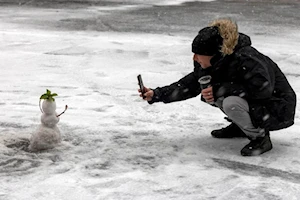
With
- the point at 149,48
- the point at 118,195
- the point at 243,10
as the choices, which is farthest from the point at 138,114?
the point at 243,10

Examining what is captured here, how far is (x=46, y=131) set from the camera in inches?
162

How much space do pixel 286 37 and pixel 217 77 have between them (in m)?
5.34

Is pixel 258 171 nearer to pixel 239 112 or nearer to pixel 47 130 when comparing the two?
pixel 239 112

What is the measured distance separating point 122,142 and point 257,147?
3.36 feet

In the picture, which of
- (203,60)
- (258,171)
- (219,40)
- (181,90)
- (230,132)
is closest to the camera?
(258,171)

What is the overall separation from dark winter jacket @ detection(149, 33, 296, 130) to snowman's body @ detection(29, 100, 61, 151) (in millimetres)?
1115

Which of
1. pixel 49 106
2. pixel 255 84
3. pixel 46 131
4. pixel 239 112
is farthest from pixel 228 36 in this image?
pixel 46 131

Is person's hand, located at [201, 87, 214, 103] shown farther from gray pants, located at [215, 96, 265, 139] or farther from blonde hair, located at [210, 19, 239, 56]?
blonde hair, located at [210, 19, 239, 56]

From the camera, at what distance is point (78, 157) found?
4.05 meters

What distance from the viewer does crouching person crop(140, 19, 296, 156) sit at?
3941mm

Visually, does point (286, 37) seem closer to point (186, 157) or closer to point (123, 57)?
point (123, 57)

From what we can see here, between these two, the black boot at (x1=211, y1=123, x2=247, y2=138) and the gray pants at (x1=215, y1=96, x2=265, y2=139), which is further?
the black boot at (x1=211, y1=123, x2=247, y2=138)

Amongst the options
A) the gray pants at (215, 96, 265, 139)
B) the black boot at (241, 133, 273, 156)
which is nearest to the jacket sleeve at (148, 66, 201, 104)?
the gray pants at (215, 96, 265, 139)

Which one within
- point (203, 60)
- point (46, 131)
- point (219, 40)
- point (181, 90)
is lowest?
point (46, 131)
